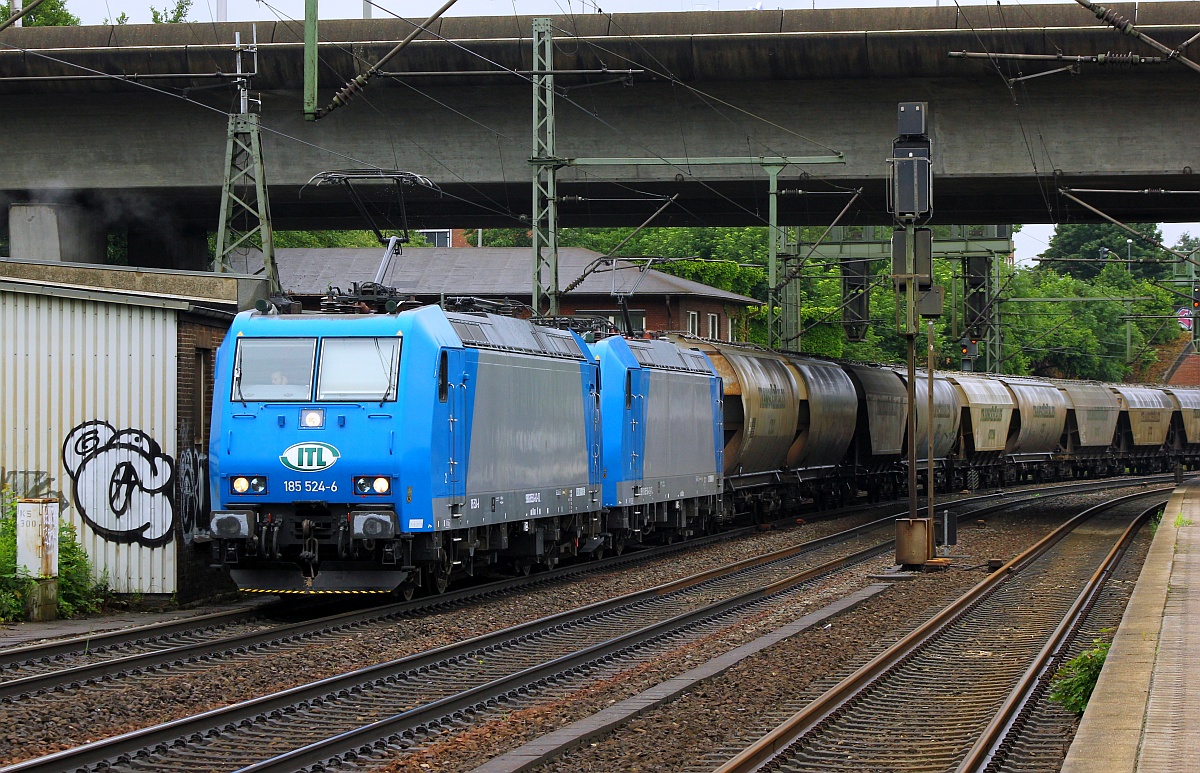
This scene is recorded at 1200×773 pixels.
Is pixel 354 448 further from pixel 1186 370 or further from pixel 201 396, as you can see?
pixel 1186 370

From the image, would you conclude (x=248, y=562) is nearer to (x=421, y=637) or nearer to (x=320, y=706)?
(x=421, y=637)

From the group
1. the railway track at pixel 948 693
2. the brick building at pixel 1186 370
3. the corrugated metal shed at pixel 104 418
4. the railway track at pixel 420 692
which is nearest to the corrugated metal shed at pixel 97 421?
the corrugated metal shed at pixel 104 418

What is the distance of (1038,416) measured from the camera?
50.0 metres

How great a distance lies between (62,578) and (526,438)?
535 centimetres

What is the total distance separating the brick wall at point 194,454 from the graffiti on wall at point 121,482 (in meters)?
0.19

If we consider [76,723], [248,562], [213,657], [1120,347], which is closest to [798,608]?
[248,562]

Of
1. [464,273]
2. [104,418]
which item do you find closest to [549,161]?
[104,418]

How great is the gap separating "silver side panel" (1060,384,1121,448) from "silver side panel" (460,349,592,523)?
37418mm

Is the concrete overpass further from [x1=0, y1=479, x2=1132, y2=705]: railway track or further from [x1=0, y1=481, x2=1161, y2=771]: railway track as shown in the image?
[x1=0, y1=479, x2=1132, y2=705]: railway track

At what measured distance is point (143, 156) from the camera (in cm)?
2883

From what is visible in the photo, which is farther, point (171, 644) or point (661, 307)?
point (661, 307)

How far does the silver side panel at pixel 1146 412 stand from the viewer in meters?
58.6

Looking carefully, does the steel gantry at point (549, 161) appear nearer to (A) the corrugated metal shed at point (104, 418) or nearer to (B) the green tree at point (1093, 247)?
(A) the corrugated metal shed at point (104, 418)

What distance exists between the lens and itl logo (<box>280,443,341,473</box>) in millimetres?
15008
